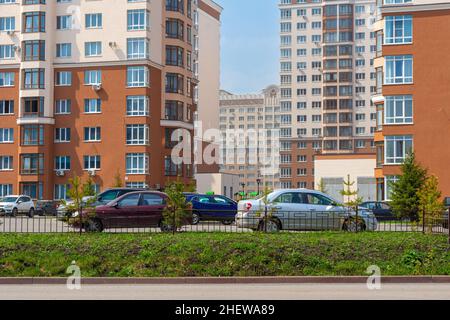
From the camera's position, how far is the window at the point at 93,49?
2589 inches

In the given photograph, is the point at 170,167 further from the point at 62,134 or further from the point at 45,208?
the point at 45,208

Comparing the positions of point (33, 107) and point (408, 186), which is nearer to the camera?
point (408, 186)

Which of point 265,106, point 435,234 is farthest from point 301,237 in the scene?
point 265,106

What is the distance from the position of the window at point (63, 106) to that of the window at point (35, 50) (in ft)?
14.5

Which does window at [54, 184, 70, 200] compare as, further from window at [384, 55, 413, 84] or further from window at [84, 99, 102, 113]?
window at [384, 55, 413, 84]

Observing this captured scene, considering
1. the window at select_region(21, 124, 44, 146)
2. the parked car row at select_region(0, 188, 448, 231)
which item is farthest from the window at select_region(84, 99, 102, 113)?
the parked car row at select_region(0, 188, 448, 231)

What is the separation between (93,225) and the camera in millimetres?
23547

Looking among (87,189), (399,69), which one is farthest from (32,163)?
(87,189)

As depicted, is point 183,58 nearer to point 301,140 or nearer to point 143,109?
point 143,109

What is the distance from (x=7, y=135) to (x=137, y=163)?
1335 cm

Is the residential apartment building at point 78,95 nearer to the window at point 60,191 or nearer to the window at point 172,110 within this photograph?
the window at point 60,191

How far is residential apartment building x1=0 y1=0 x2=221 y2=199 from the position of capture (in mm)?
64812

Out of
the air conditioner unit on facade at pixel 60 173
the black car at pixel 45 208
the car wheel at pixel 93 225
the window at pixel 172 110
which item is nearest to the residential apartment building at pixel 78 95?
the air conditioner unit on facade at pixel 60 173

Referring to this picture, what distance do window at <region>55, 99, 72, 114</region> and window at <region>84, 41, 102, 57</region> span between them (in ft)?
16.4
